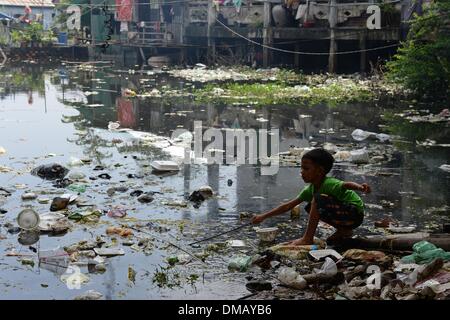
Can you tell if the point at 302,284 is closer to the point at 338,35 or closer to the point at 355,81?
the point at 355,81

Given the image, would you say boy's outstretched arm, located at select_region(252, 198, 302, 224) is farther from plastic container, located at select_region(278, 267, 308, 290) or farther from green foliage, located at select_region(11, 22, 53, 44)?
green foliage, located at select_region(11, 22, 53, 44)

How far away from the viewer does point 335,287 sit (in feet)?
13.5

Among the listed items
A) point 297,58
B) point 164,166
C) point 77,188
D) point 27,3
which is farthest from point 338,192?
point 27,3

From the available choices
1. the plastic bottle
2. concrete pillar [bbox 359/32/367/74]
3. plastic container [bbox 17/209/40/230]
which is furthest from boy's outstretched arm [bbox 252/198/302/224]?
concrete pillar [bbox 359/32/367/74]

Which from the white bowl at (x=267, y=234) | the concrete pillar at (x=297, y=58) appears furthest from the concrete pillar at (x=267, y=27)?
the white bowl at (x=267, y=234)

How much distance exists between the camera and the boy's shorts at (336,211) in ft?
15.7

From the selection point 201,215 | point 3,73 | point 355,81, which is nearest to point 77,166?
point 201,215

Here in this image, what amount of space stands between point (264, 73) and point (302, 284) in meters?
19.0

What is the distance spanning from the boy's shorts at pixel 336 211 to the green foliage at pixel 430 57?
9.97 m

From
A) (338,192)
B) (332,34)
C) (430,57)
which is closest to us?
(338,192)

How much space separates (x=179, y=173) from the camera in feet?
25.1

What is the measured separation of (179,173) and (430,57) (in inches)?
345

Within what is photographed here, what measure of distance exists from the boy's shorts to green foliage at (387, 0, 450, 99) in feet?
32.7

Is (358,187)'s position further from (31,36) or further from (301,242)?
(31,36)
